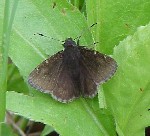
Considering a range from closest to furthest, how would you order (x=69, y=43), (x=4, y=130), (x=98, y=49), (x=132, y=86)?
(x=4, y=130) → (x=132, y=86) → (x=69, y=43) → (x=98, y=49)

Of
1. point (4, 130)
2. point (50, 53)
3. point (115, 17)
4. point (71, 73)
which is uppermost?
point (115, 17)

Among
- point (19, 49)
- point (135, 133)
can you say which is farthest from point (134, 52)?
point (19, 49)

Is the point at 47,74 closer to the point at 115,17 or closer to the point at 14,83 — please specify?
the point at 115,17

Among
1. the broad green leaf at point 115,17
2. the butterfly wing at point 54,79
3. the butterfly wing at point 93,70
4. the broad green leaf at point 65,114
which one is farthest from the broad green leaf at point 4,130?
the broad green leaf at point 115,17

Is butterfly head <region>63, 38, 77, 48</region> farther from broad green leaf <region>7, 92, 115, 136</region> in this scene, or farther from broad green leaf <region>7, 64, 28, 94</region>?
broad green leaf <region>7, 64, 28, 94</region>

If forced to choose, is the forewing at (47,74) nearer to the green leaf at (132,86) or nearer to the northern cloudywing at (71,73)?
the northern cloudywing at (71,73)

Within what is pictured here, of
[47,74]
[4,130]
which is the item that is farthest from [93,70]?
[4,130]

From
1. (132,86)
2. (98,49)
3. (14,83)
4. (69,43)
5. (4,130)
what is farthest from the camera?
(14,83)
